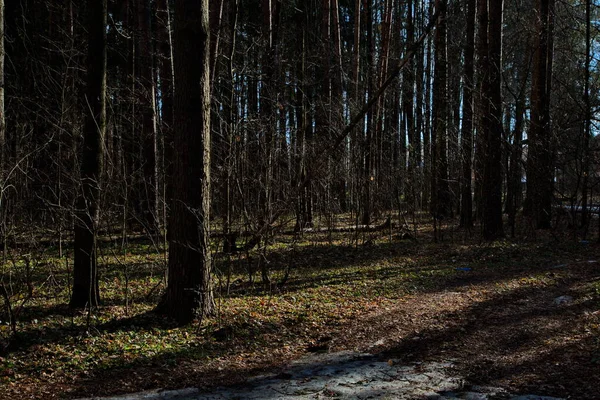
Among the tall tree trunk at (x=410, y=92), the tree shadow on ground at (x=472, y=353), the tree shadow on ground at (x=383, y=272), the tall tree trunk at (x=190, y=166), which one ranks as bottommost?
the tree shadow on ground at (x=472, y=353)

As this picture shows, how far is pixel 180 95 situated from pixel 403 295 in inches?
183

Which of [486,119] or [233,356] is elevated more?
[486,119]

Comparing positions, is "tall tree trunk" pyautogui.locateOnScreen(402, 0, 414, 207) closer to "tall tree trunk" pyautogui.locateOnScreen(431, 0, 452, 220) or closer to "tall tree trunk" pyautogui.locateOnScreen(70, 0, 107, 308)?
"tall tree trunk" pyautogui.locateOnScreen(431, 0, 452, 220)

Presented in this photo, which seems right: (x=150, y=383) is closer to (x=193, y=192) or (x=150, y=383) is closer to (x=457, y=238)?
(x=193, y=192)

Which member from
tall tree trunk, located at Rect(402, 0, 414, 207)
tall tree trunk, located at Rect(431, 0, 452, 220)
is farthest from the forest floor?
tall tree trunk, located at Rect(402, 0, 414, 207)

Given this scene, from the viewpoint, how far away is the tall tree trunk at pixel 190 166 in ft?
19.0

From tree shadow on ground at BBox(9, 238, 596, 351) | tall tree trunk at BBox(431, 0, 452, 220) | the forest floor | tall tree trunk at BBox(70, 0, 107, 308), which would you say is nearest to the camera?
the forest floor

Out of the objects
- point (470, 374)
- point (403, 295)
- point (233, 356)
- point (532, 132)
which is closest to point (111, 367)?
point (233, 356)

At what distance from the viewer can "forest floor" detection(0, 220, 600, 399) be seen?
4.60 meters

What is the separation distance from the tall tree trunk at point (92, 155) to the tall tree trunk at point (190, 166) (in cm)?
108

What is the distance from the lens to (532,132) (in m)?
14.7

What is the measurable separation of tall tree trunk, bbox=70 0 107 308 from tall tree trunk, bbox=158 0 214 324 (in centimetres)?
108

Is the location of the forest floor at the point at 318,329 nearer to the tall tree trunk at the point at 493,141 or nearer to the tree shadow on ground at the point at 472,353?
the tree shadow on ground at the point at 472,353

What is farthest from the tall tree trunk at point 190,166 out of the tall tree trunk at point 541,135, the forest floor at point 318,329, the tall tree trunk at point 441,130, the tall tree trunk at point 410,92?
the tall tree trunk at point 410,92
